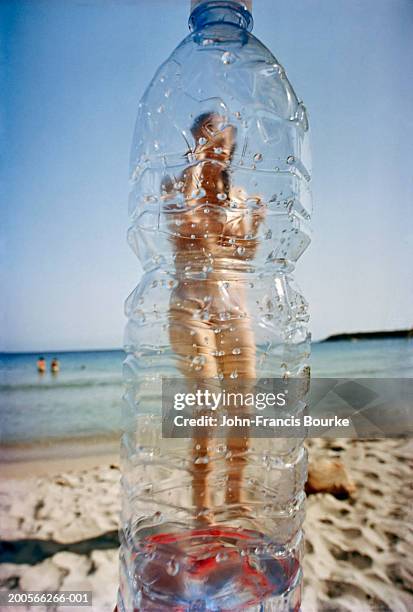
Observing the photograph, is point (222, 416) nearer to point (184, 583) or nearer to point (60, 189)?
point (184, 583)

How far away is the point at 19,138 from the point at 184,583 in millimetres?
1240

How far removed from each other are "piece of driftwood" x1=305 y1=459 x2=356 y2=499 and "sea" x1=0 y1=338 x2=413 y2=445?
384mm

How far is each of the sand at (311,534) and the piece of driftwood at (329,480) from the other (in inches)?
1.1

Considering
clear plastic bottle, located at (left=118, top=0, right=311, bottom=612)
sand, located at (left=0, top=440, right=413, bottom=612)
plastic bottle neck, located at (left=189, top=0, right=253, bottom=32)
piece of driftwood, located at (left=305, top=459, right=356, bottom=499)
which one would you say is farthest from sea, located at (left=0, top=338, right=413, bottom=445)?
plastic bottle neck, located at (left=189, top=0, right=253, bottom=32)

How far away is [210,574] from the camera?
760mm

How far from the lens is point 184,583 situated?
2.45ft

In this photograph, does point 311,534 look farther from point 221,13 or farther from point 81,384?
point 81,384

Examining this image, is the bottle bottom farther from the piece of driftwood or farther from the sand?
the piece of driftwood

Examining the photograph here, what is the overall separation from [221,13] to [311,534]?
1.39 m

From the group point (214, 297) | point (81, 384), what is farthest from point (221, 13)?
point (81, 384)

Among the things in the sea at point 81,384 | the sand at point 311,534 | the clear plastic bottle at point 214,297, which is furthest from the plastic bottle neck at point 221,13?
the sand at point 311,534

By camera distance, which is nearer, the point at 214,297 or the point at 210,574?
the point at 210,574

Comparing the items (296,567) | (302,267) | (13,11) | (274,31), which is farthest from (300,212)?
(13,11)

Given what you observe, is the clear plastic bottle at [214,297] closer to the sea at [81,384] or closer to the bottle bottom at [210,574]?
the bottle bottom at [210,574]
